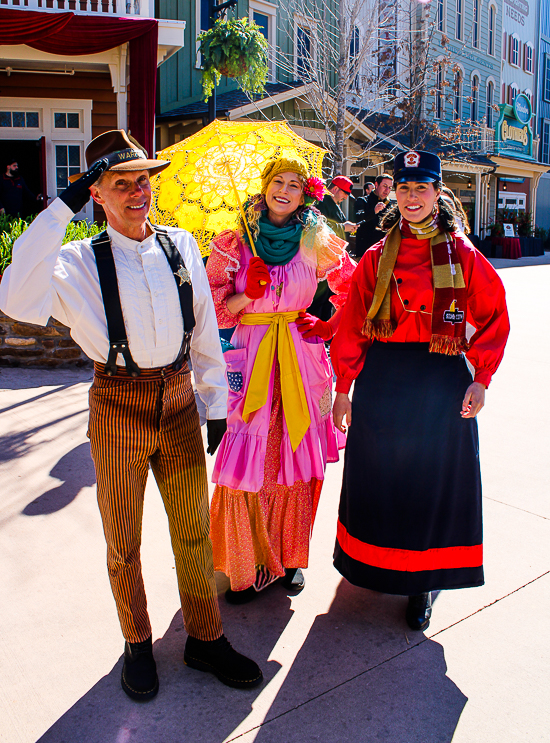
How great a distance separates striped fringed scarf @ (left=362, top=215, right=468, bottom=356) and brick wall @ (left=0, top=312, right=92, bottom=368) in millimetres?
4737

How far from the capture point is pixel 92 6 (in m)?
9.96

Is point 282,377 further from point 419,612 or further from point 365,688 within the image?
point 365,688

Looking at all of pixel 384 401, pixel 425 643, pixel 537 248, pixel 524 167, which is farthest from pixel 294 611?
pixel 524 167

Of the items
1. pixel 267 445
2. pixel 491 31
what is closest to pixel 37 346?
pixel 267 445

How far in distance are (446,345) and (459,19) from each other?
78.3 feet

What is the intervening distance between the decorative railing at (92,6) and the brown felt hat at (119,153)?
27.6 feet

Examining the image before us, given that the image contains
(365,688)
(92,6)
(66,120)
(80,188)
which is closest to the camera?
(80,188)

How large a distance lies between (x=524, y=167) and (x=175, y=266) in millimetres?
27085

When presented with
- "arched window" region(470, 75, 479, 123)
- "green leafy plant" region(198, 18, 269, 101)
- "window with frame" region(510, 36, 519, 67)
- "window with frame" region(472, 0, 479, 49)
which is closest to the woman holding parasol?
"green leafy plant" region(198, 18, 269, 101)

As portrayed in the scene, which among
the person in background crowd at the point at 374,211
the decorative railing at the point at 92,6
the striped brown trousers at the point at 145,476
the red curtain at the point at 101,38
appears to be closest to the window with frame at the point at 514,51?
the decorative railing at the point at 92,6

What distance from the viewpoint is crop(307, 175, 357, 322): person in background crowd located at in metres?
3.42

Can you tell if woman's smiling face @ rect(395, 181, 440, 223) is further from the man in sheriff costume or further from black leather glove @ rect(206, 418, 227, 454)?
black leather glove @ rect(206, 418, 227, 454)

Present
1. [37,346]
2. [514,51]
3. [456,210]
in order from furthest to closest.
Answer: [514,51]
[37,346]
[456,210]

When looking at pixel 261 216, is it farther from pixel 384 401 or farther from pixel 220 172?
pixel 384 401
